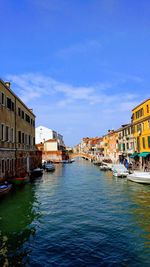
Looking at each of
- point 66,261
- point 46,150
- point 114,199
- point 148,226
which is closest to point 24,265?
point 66,261

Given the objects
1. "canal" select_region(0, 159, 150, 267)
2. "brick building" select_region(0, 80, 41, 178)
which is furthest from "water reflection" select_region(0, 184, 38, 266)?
"brick building" select_region(0, 80, 41, 178)

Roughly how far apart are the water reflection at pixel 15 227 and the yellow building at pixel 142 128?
69.6 ft

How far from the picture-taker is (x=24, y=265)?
8320 mm

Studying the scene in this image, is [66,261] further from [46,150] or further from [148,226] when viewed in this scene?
[46,150]

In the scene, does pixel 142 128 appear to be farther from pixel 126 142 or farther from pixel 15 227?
pixel 15 227

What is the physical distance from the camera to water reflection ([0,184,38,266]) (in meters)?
9.05

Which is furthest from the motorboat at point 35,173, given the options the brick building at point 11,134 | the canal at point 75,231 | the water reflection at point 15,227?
the canal at point 75,231

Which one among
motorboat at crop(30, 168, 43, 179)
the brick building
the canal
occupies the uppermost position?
the brick building

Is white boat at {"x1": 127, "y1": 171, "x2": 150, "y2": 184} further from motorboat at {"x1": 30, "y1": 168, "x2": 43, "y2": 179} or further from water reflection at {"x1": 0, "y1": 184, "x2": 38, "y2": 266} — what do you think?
motorboat at {"x1": 30, "y1": 168, "x2": 43, "y2": 179}

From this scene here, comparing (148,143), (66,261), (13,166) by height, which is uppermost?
(148,143)

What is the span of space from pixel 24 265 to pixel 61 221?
17.8ft

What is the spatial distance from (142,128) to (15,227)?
29.6 meters

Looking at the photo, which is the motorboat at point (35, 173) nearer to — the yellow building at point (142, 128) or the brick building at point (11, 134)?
the brick building at point (11, 134)

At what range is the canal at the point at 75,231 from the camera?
29.0 feet
